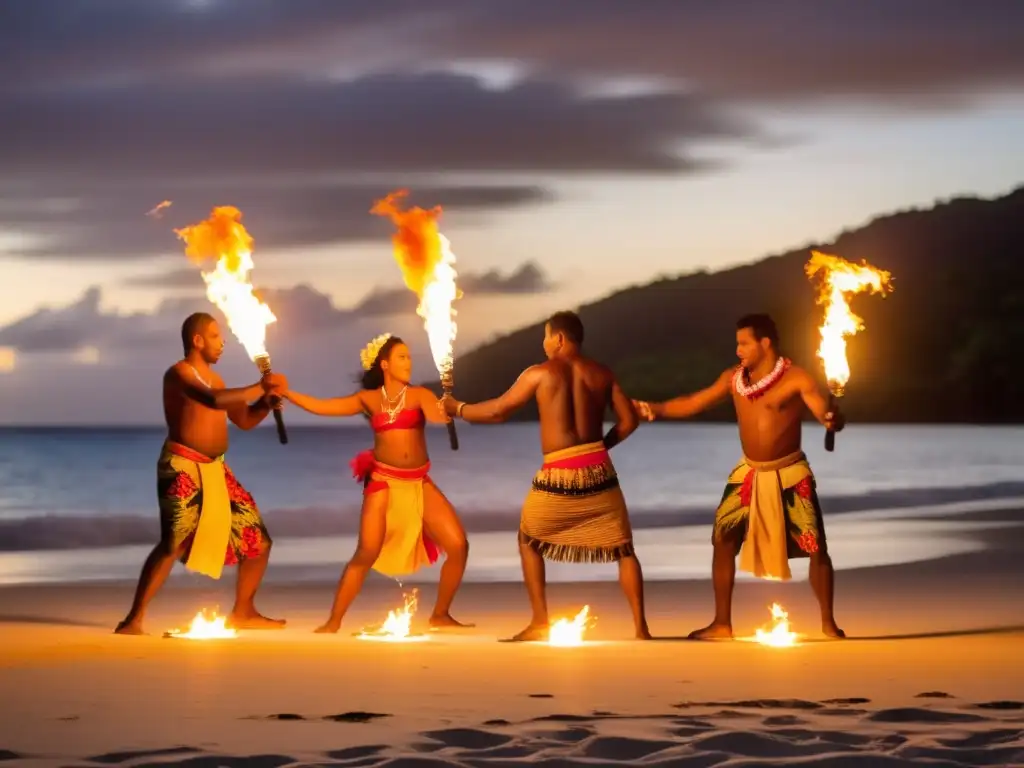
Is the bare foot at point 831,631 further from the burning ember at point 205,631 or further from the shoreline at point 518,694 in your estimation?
the burning ember at point 205,631

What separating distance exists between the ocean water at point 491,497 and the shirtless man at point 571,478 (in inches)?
208

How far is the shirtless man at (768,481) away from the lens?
12789 mm

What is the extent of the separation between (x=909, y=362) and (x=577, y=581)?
111 metres

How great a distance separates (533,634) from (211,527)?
7.02 ft

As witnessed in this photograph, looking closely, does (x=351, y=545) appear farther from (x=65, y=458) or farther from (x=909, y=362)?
(x=909, y=362)

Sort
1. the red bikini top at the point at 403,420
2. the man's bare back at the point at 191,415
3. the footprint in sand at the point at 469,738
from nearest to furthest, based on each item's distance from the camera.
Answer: the footprint in sand at the point at 469,738
the man's bare back at the point at 191,415
the red bikini top at the point at 403,420

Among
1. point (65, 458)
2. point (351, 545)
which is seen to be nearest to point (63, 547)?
point (351, 545)

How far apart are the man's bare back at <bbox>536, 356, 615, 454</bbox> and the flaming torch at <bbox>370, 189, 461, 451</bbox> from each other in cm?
62

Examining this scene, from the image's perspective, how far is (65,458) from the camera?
77000 mm

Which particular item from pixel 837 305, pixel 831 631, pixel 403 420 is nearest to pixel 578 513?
pixel 403 420

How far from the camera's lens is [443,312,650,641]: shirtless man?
42.0 ft

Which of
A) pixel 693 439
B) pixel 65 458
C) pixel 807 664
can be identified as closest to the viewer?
pixel 807 664

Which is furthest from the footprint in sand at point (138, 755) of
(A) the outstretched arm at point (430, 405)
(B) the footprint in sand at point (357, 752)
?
(A) the outstretched arm at point (430, 405)

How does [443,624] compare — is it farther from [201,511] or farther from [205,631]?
[201,511]
